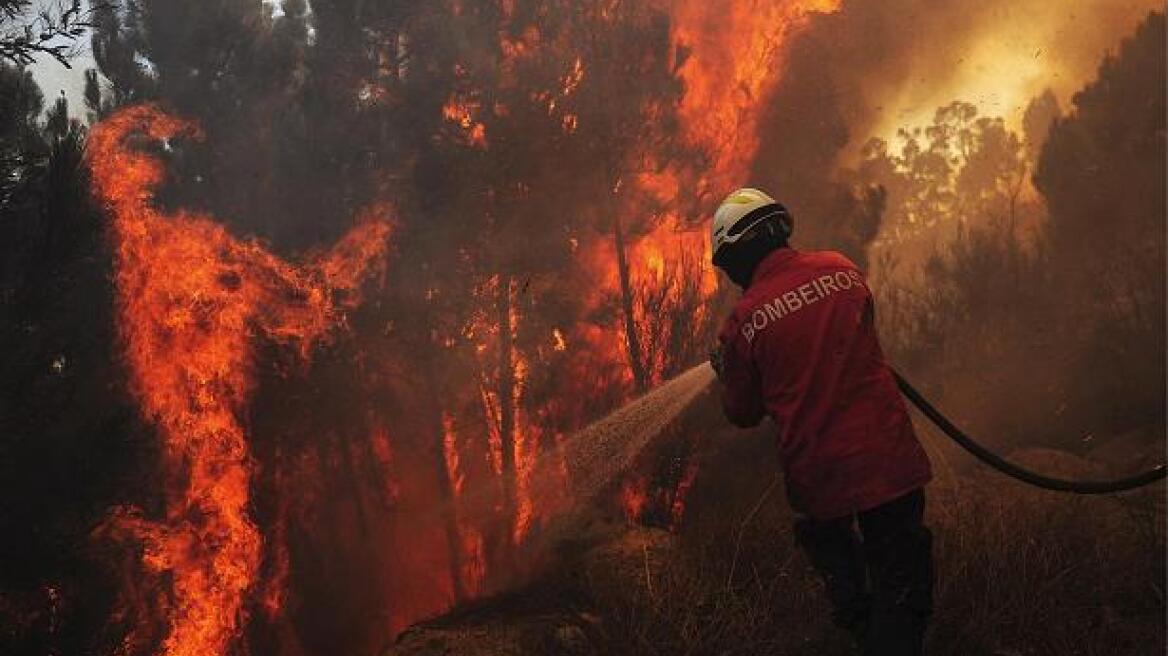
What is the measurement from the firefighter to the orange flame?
358 inches

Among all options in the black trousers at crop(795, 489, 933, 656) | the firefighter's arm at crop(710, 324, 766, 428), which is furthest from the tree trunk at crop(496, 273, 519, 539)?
the black trousers at crop(795, 489, 933, 656)

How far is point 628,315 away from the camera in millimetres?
9508

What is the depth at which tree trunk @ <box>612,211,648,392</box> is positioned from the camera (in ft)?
30.3

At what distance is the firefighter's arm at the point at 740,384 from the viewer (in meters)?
3.05

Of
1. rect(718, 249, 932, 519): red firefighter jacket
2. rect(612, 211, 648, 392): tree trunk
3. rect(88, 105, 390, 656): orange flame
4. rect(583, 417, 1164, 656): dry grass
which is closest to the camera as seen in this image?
rect(718, 249, 932, 519): red firefighter jacket

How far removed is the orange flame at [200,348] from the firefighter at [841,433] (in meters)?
9.10

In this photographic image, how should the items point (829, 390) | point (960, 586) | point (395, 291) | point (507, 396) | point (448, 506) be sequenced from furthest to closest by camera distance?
point (448, 506) < point (395, 291) < point (507, 396) < point (960, 586) < point (829, 390)

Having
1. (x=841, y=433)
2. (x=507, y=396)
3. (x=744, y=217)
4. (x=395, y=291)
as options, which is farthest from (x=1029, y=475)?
(x=395, y=291)

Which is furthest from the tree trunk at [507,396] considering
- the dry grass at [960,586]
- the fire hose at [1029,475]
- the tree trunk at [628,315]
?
the fire hose at [1029,475]

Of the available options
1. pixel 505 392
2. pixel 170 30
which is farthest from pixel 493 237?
pixel 170 30

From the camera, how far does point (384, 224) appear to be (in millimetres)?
12125

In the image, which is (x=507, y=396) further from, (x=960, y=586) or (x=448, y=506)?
(x=960, y=586)

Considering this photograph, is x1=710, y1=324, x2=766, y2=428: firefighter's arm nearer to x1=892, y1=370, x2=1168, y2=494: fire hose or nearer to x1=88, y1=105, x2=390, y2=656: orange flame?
x1=892, y1=370, x2=1168, y2=494: fire hose

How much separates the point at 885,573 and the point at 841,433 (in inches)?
23.4
